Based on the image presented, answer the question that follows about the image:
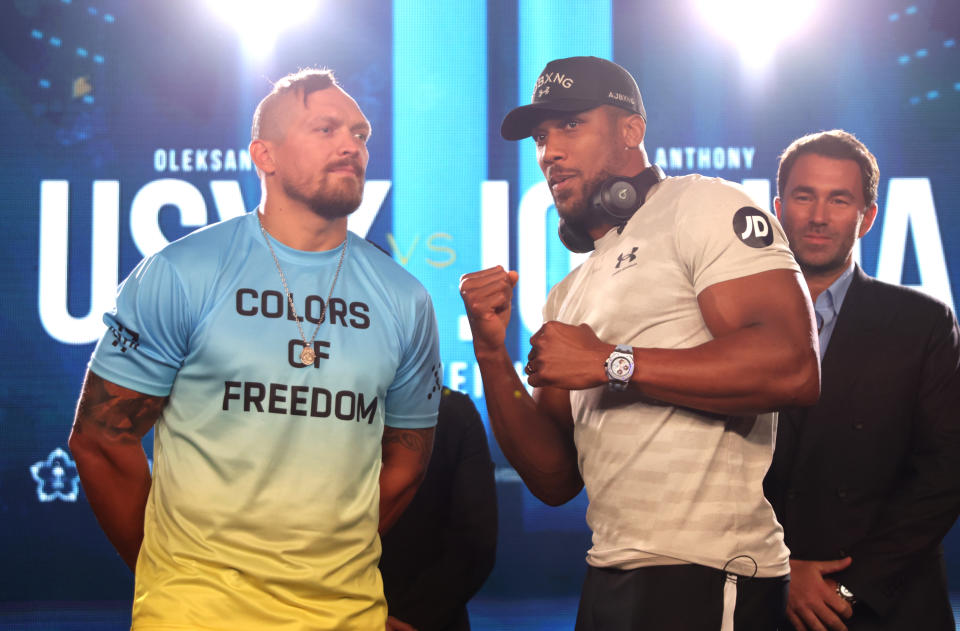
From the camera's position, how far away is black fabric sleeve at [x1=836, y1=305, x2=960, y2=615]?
1.94 meters

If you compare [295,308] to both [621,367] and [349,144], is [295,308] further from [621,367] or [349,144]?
[621,367]

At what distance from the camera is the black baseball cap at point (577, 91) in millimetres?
1794

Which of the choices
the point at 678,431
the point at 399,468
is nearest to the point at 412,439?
the point at 399,468

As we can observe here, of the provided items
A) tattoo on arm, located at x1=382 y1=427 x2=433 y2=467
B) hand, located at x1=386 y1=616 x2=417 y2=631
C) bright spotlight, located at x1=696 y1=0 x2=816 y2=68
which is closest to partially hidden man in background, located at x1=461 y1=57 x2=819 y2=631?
tattoo on arm, located at x1=382 y1=427 x2=433 y2=467

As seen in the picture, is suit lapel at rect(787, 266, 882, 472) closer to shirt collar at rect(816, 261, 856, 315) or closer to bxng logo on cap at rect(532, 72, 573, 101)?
shirt collar at rect(816, 261, 856, 315)

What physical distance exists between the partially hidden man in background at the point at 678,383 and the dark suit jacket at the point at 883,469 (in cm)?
51

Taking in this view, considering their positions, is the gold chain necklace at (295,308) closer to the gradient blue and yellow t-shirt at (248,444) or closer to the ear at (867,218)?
the gradient blue and yellow t-shirt at (248,444)

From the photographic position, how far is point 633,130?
1.85m

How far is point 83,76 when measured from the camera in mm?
4109

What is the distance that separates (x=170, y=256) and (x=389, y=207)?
2.54 metres

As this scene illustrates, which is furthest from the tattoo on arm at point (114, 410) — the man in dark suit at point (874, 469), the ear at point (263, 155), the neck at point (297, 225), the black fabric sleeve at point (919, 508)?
the black fabric sleeve at point (919, 508)

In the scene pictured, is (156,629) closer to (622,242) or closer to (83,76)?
(622,242)

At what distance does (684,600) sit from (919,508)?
31.8 inches

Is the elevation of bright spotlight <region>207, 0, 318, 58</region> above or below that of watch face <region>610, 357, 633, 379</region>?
above
